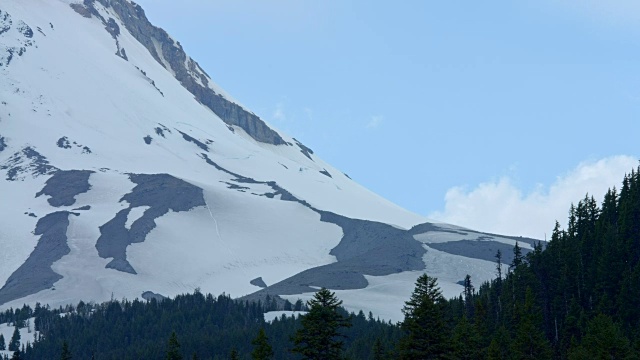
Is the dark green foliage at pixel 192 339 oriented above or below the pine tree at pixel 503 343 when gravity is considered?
above

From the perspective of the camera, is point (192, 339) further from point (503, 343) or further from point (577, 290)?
point (503, 343)

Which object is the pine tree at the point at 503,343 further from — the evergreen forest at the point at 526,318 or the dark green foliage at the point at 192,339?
the dark green foliage at the point at 192,339

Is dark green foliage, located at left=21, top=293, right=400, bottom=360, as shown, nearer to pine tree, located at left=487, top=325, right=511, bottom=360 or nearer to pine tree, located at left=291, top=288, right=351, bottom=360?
pine tree, located at left=487, top=325, right=511, bottom=360

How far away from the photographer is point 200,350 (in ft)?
556

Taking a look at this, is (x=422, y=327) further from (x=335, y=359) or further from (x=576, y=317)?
(x=576, y=317)

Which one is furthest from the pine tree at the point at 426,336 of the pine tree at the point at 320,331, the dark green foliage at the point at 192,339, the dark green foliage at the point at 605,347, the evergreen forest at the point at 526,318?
the dark green foliage at the point at 192,339

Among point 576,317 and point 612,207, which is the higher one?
point 612,207

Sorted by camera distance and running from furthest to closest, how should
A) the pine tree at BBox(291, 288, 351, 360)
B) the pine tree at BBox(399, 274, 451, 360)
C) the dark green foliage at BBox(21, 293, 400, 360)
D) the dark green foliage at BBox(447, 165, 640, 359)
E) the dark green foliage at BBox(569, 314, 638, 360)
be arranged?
the dark green foliage at BBox(21, 293, 400, 360) → the dark green foliage at BBox(447, 165, 640, 359) → the dark green foliage at BBox(569, 314, 638, 360) → the pine tree at BBox(291, 288, 351, 360) → the pine tree at BBox(399, 274, 451, 360)

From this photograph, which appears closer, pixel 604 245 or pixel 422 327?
pixel 422 327

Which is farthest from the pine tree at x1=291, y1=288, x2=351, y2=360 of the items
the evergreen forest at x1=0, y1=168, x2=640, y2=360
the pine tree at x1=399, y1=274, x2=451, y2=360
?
the pine tree at x1=399, y1=274, x2=451, y2=360

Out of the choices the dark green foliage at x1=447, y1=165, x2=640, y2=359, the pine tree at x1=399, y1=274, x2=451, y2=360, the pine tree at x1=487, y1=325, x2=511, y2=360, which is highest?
the dark green foliage at x1=447, y1=165, x2=640, y2=359

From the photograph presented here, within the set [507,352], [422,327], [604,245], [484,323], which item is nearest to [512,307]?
[484,323]

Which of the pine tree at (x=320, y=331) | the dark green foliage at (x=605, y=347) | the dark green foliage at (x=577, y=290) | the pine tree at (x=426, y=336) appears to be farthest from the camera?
the dark green foliage at (x=577, y=290)

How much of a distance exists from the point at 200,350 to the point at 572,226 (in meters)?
63.1
